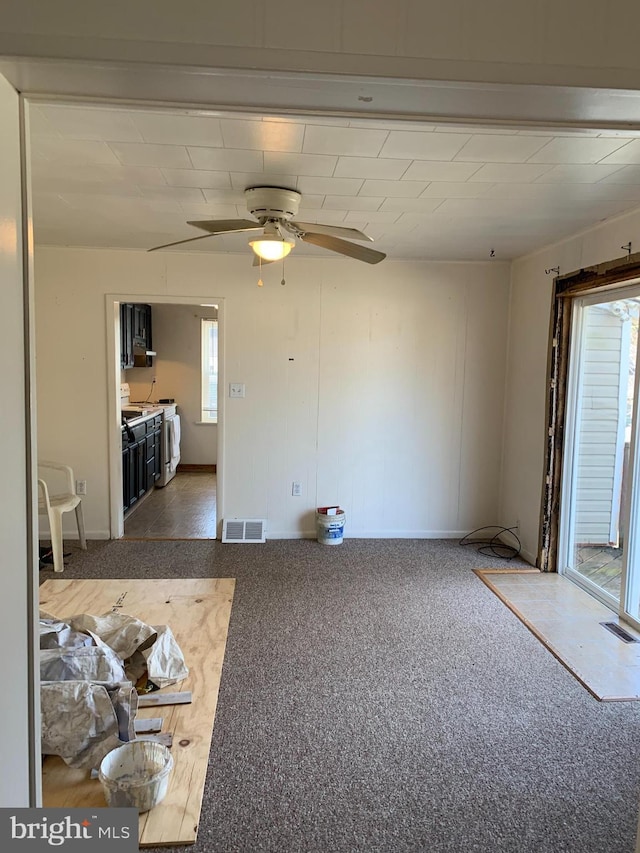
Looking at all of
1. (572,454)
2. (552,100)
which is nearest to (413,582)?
(572,454)

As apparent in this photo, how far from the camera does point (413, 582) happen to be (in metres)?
3.84

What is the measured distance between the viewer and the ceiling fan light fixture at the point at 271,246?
279 centimetres

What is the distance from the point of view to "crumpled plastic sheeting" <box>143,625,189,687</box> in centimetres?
250

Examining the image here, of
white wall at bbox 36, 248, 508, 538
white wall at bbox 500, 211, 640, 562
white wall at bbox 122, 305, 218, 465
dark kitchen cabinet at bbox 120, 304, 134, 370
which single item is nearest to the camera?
white wall at bbox 500, 211, 640, 562

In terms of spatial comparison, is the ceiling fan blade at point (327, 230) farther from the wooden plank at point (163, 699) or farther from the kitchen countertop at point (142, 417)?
the kitchen countertop at point (142, 417)

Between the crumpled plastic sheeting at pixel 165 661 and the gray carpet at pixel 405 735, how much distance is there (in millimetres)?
231

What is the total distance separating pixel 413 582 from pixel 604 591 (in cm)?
127

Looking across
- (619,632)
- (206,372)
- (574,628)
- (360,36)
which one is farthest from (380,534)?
(360,36)

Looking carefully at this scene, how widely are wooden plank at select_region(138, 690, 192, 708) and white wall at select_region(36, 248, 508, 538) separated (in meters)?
2.33

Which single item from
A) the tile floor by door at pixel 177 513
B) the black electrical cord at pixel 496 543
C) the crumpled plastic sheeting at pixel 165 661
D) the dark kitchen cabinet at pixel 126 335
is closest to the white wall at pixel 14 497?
the crumpled plastic sheeting at pixel 165 661

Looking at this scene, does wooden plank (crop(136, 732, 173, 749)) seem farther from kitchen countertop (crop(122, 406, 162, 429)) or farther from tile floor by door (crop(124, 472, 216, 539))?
kitchen countertop (crop(122, 406, 162, 429))

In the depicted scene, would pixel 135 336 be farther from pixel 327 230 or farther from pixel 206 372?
pixel 327 230

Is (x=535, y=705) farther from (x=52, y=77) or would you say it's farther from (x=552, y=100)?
(x=52, y=77)

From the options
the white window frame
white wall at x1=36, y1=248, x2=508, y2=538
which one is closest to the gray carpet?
white wall at x1=36, y1=248, x2=508, y2=538
